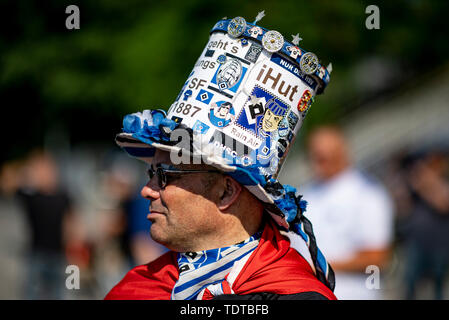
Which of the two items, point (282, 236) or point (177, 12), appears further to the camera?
point (177, 12)

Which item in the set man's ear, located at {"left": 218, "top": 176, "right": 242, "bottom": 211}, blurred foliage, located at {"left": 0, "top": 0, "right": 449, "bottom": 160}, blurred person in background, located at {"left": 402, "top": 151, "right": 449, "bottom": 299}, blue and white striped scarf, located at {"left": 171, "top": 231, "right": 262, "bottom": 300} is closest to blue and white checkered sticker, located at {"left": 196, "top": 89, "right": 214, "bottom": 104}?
man's ear, located at {"left": 218, "top": 176, "right": 242, "bottom": 211}

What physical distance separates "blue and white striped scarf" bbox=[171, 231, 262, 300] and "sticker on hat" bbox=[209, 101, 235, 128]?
57cm

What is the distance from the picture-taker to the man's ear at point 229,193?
284 centimetres

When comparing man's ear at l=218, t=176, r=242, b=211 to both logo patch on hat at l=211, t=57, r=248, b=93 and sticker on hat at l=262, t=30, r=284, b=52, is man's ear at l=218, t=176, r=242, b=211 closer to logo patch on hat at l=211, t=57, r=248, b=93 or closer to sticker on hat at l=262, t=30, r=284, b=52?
logo patch on hat at l=211, t=57, r=248, b=93

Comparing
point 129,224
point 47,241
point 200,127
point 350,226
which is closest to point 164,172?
point 200,127

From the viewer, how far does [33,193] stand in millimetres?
8578

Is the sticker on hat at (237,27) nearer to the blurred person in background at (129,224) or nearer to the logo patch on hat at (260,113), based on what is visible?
the logo patch on hat at (260,113)

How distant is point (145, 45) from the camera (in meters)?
13.6

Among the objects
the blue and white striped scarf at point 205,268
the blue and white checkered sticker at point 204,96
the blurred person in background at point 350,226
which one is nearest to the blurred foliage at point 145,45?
the blurred person in background at point 350,226

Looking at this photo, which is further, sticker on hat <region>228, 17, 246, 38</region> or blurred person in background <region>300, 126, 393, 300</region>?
blurred person in background <region>300, 126, 393, 300</region>

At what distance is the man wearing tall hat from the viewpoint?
2.72 m

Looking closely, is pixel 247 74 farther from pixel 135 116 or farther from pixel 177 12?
pixel 177 12
